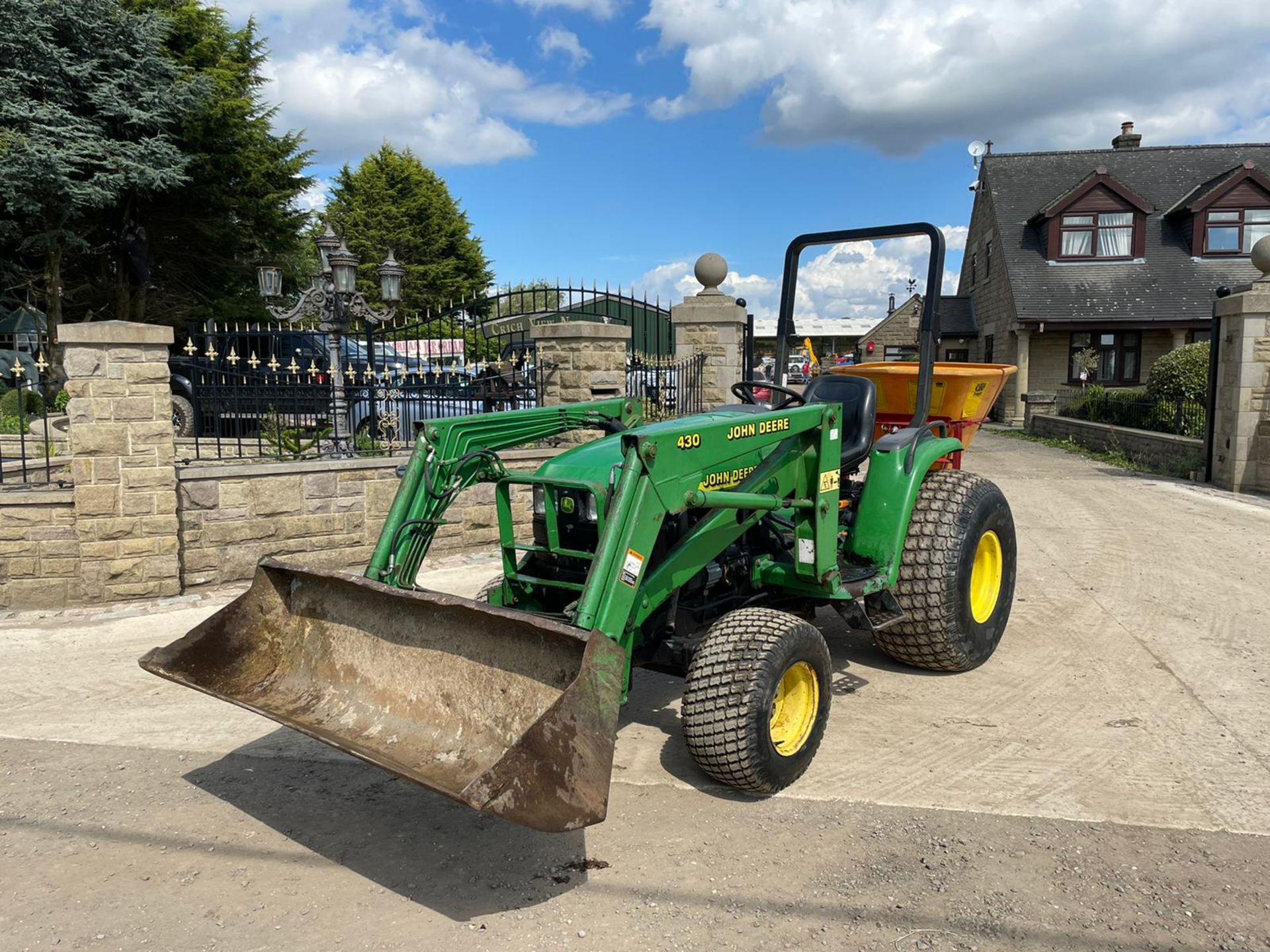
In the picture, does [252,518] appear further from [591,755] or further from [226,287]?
[226,287]

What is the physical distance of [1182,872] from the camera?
302 cm

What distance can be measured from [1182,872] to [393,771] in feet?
8.38

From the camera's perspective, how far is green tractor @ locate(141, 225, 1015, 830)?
116 inches

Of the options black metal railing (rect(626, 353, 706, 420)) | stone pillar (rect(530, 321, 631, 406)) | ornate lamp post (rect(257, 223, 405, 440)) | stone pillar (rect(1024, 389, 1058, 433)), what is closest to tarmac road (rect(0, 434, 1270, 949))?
stone pillar (rect(530, 321, 631, 406))

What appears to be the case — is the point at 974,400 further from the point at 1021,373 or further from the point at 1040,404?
the point at 1021,373

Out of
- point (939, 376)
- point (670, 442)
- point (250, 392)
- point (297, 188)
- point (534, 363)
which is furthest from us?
point (297, 188)

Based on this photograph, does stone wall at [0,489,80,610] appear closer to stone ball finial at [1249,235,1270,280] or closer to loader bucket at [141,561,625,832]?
loader bucket at [141,561,625,832]

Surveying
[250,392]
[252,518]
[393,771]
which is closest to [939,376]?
[393,771]

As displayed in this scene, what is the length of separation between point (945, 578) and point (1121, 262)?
80.5 ft

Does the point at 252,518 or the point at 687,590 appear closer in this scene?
the point at 687,590

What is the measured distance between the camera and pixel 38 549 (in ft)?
20.3

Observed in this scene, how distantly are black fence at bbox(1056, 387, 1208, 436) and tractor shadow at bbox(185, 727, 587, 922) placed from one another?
452 inches

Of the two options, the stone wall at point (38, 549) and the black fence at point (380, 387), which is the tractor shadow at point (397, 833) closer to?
the stone wall at point (38, 549)

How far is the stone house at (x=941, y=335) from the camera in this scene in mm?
29047
